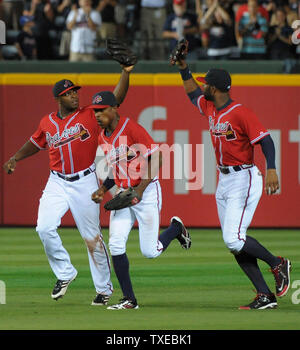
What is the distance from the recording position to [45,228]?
838cm

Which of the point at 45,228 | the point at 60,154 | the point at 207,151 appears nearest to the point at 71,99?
the point at 60,154

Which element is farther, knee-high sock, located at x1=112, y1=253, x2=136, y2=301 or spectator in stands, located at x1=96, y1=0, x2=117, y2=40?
spectator in stands, located at x1=96, y1=0, x2=117, y2=40

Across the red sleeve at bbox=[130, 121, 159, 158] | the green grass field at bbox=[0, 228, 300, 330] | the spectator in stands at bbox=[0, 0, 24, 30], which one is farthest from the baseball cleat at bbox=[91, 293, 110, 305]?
the spectator in stands at bbox=[0, 0, 24, 30]

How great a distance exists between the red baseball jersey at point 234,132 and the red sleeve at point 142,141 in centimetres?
57

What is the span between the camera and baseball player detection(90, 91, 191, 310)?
8086 mm

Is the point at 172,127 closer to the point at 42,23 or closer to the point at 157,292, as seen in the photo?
the point at 42,23

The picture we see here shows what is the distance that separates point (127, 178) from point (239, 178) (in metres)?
0.94

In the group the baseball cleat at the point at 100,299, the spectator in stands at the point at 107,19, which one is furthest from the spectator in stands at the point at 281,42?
the baseball cleat at the point at 100,299

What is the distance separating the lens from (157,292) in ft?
30.0

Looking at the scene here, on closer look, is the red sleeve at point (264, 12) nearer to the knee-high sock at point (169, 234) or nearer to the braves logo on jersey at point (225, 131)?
the knee-high sock at point (169, 234)

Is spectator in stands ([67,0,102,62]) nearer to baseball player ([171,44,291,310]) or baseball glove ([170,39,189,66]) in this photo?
baseball glove ([170,39,189,66])

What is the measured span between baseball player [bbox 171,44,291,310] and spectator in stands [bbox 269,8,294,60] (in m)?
7.00

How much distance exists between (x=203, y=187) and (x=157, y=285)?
4.74 metres
